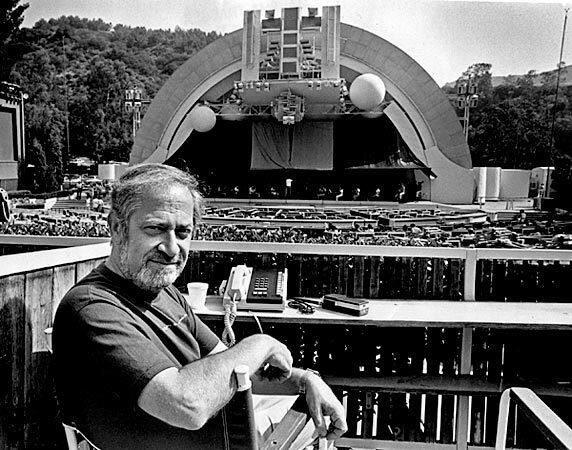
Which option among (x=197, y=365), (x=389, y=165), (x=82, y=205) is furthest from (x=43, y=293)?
(x=389, y=165)

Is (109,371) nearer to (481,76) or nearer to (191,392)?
(191,392)

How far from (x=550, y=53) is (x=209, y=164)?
1954 mm

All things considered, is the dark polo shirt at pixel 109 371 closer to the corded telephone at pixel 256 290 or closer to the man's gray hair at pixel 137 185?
the man's gray hair at pixel 137 185


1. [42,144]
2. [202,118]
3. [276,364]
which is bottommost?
[276,364]

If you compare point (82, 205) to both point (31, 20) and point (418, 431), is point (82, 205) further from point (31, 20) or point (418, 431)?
point (418, 431)

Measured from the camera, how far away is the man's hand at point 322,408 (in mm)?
1190

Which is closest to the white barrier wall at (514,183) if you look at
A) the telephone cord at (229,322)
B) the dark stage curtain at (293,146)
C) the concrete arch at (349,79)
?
the concrete arch at (349,79)

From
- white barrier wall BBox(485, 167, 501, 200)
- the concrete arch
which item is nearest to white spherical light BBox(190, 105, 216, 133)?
the concrete arch

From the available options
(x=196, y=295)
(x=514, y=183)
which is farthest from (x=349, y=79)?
(x=196, y=295)

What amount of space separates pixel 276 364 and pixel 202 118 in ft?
7.74

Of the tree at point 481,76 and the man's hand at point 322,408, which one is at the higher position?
the tree at point 481,76

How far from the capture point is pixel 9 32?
2846 mm

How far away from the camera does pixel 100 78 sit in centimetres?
296

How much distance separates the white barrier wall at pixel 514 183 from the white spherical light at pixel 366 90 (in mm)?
879
